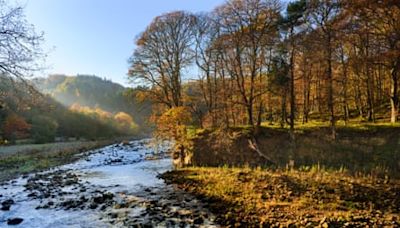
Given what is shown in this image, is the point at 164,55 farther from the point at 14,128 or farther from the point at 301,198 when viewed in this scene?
the point at 14,128

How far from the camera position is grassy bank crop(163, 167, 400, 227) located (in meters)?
9.66

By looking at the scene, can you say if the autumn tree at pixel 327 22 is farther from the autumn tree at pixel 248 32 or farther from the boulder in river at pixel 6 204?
the boulder in river at pixel 6 204

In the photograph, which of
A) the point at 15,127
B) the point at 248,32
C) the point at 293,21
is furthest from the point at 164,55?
the point at 15,127

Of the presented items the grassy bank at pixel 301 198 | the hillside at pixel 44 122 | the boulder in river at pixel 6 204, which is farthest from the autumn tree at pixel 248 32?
the boulder in river at pixel 6 204

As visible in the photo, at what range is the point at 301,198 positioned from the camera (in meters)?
11.9

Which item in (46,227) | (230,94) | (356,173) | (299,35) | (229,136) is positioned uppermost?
(299,35)

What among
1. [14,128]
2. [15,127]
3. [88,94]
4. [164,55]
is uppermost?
[88,94]

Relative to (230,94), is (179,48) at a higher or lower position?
higher

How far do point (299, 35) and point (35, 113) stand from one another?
5532 cm

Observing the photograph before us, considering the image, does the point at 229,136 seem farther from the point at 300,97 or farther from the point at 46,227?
the point at 300,97

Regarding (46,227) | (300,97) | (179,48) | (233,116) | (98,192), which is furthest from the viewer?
(300,97)

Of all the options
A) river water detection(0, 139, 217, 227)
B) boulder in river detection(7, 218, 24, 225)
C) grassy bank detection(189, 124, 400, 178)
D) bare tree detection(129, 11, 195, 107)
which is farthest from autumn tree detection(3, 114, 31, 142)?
boulder in river detection(7, 218, 24, 225)

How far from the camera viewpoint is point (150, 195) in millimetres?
15828

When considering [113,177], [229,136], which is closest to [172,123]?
[229,136]
